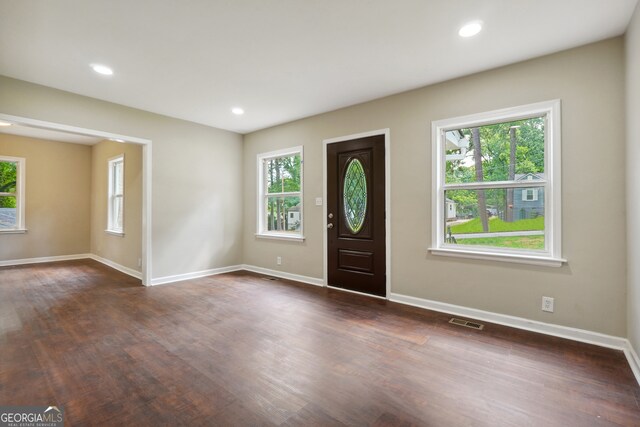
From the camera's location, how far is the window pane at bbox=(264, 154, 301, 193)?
5.16m

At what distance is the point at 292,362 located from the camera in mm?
2338

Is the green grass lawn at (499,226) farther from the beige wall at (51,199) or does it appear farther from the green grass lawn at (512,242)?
the beige wall at (51,199)

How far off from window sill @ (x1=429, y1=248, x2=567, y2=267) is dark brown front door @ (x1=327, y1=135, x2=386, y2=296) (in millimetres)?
811

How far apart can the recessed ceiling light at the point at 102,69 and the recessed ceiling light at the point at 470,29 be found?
136 inches

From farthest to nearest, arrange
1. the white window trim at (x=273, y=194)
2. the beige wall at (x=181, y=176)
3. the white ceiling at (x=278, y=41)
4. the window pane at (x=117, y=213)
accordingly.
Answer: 1. the window pane at (x=117, y=213)
2. the white window trim at (x=273, y=194)
3. the beige wall at (x=181, y=176)
4. the white ceiling at (x=278, y=41)

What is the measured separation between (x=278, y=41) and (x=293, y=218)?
3.03 metres

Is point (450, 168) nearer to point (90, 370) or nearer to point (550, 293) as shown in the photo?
point (550, 293)

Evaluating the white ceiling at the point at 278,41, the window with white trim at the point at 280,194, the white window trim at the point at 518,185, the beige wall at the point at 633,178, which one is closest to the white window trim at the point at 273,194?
the window with white trim at the point at 280,194

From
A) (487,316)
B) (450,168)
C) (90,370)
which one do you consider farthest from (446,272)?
(90,370)

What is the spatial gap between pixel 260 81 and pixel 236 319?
2686 millimetres

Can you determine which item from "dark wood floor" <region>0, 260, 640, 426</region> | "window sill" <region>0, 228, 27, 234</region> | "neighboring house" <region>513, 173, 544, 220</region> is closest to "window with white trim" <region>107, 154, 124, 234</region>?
"window sill" <region>0, 228, 27, 234</region>

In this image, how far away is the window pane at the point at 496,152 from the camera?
2.99 meters

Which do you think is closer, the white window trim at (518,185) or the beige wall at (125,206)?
the white window trim at (518,185)

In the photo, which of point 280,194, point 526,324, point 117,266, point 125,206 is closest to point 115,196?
point 125,206
